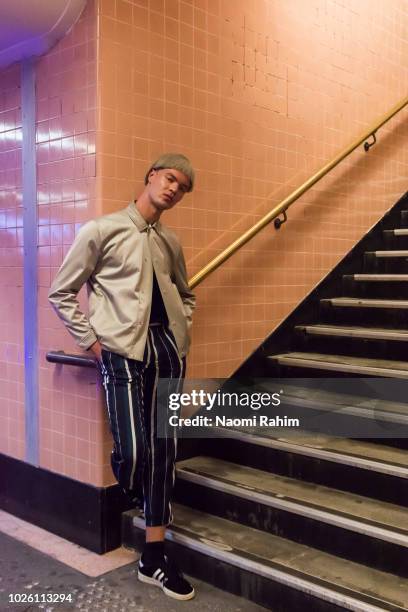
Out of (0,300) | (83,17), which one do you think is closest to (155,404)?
(0,300)

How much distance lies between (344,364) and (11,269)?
5.92 ft

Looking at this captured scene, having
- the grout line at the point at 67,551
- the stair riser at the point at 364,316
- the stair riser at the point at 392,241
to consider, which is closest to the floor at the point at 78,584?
the grout line at the point at 67,551

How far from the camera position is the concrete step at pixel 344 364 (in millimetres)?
3285

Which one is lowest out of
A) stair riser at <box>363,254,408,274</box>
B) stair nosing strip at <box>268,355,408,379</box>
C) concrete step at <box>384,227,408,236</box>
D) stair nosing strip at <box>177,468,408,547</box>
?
stair nosing strip at <box>177,468,408,547</box>

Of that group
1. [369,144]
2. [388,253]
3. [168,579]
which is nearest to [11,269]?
[168,579]

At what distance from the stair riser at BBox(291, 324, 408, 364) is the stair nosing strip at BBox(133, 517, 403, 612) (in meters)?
1.48

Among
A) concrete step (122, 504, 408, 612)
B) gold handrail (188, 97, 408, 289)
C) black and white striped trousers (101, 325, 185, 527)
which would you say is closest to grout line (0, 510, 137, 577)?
concrete step (122, 504, 408, 612)

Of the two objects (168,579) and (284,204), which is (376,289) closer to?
(284,204)

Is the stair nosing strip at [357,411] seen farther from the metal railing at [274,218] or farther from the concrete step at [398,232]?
the concrete step at [398,232]

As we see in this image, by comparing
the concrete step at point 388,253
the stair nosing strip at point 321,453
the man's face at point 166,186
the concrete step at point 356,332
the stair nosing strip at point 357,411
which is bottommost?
the stair nosing strip at point 321,453

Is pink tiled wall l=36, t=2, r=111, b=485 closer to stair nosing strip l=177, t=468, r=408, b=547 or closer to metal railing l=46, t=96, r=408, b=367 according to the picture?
metal railing l=46, t=96, r=408, b=367

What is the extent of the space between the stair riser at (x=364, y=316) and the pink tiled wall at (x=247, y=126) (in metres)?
0.22

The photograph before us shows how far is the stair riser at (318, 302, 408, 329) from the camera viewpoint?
377 centimetres

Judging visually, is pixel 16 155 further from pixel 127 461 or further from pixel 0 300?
pixel 127 461
